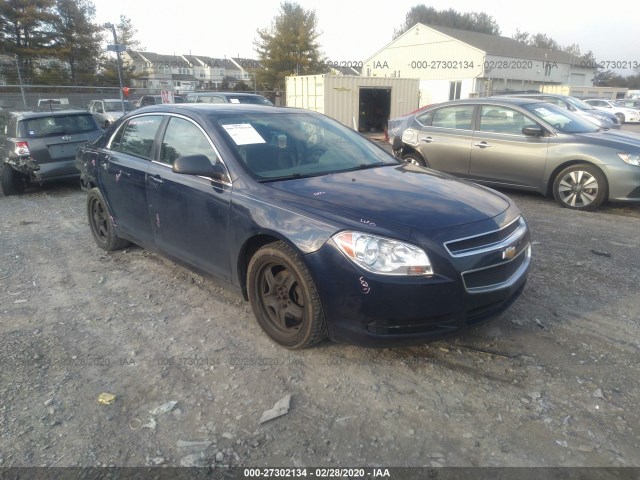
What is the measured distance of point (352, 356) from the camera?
3154mm

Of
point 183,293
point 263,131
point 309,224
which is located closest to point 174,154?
point 263,131

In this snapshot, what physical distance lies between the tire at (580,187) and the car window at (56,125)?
837 cm

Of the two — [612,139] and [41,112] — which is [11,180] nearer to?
[41,112]

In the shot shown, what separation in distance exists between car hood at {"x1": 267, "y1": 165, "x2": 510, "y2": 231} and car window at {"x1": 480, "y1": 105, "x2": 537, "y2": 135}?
4.22 meters

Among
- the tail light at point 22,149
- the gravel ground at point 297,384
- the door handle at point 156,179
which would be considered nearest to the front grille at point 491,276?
the gravel ground at point 297,384

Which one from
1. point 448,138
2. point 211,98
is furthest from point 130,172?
point 211,98

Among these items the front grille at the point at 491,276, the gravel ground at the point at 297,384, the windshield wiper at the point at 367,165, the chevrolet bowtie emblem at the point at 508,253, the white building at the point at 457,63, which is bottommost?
the gravel ground at the point at 297,384

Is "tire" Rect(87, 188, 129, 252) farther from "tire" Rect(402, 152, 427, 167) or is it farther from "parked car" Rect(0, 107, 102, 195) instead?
"tire" Rect(402, 152, 427, 167)

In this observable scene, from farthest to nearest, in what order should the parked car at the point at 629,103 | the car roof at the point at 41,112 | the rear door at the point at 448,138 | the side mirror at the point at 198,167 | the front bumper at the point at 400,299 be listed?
the parked car at the point at 629,103, the car roof at the point at 41,112, the rear door at the point at 448,138, the side mirror at the point at 198,167, the front bumper at the point at 400,299

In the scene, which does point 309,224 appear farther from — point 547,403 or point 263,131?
point 547,403

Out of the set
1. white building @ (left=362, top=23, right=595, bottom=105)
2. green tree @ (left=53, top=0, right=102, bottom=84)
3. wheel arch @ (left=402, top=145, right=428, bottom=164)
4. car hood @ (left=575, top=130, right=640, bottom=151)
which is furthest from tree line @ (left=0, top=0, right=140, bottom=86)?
car hood @ (left=575, top=130, right=640, bottom=151)

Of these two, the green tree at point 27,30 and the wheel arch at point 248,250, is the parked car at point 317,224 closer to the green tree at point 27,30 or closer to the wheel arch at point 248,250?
the wheel arch at point 248,250

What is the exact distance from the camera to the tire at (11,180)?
8.52 meters

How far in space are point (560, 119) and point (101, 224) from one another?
6688mm
